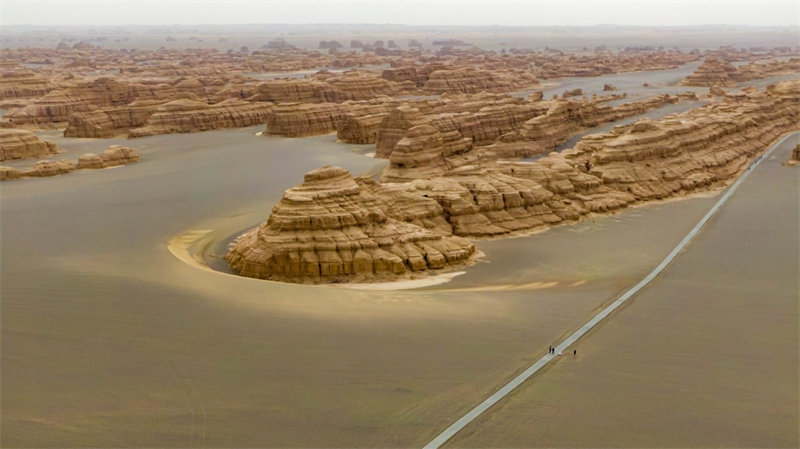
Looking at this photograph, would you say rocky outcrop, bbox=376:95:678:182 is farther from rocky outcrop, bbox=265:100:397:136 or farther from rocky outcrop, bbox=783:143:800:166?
rocky outcrop, bbox=783:143:800:166

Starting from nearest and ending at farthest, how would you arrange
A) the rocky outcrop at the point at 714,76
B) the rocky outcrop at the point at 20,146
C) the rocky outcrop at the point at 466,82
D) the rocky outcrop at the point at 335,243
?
the rocky outcrop at the point at 335,243
the rocky outcrop at the point at 20,146
the rocky outcrop at the point at 466,82
the rocky outcrop at the point at 714,76

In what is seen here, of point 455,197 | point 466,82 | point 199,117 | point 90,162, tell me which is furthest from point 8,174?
point 466,82

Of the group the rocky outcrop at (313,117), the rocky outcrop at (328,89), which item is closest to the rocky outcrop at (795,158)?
the rocky outcrop at (313,117)

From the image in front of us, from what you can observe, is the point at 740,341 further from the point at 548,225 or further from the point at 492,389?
the point at 548,225

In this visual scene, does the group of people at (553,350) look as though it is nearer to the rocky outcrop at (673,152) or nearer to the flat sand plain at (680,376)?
the flat sand plain at (680,376)

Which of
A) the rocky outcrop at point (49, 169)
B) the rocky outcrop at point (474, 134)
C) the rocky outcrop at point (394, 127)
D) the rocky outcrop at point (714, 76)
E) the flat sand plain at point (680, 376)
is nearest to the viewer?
the flat sand plain at point (680, 376)

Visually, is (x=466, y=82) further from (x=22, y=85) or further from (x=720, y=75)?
(x=22, y=85)
